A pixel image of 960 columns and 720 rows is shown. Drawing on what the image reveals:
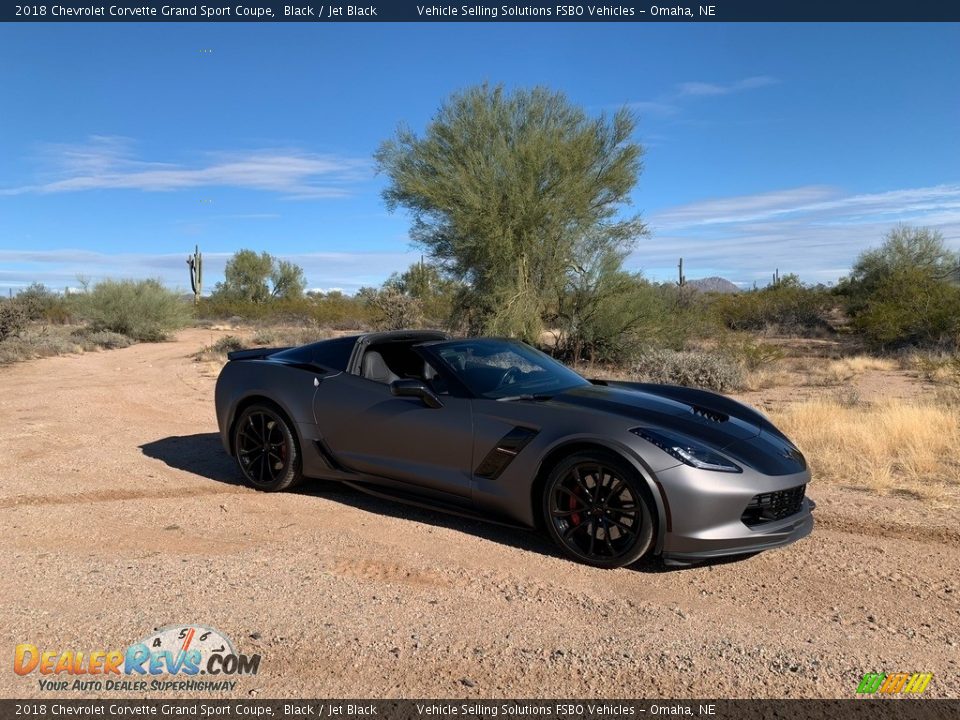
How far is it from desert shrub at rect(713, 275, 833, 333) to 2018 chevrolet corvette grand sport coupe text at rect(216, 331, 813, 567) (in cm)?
2831

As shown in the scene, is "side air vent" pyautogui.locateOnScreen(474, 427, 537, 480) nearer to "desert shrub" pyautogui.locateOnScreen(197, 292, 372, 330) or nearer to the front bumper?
the front bumper

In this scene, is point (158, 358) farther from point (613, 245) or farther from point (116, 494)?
point (116, 494)

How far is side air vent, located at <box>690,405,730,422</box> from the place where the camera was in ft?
15.0

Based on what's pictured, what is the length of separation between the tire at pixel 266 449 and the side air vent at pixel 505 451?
1756 mm

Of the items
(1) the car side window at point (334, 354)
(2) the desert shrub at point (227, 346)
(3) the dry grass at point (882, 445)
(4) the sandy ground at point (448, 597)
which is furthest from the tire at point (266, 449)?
(2) the desert shrub at point (227, 346)

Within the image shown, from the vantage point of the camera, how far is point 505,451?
435 centimetres

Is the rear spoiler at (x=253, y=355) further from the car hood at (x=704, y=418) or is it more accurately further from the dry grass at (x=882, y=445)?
the dry grass at (x=882, y=445)

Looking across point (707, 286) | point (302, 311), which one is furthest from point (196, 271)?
point (707, 286)

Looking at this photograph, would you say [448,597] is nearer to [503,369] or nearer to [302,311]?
[503,369]

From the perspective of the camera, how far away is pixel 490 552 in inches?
169

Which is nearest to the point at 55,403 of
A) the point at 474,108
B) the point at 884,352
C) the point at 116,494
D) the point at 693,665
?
the point at 116,494

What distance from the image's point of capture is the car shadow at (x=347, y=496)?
4.43 metres

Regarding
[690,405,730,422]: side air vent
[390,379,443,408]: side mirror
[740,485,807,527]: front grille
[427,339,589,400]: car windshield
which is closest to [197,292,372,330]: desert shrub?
[427,339,589,400]: car windshield

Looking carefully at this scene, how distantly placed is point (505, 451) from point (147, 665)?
2.18 meters
